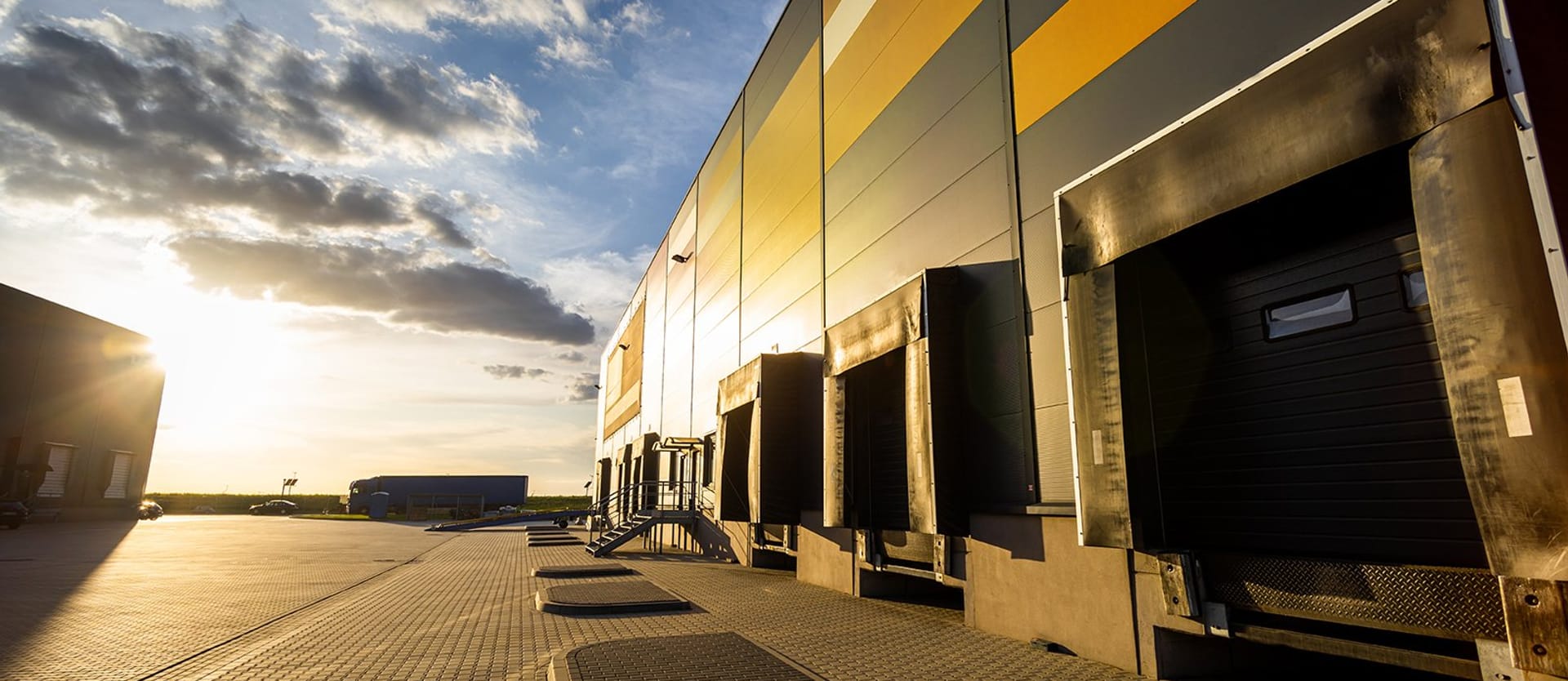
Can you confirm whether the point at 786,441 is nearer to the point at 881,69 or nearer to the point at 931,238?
the point at 931,238

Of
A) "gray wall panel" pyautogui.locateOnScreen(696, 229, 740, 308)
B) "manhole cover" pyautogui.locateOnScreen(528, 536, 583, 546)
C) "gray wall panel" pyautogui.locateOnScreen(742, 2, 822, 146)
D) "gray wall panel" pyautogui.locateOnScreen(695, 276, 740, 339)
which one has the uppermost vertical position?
"gray wall panel" pyautogui.locateOnScreen(742, 2, 822, 146)

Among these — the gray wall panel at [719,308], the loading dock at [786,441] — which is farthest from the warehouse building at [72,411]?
the loading dock at [786,441]

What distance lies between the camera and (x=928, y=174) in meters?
9.49

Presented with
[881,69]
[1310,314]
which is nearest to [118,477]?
[881,69]

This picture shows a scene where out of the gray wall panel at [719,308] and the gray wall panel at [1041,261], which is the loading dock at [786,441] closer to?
the gray wall panel at [719,308]

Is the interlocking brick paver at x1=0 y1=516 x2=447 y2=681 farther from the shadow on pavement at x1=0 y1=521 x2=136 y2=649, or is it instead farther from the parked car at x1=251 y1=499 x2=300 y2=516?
the parked car at x1=251 y1=499 x2=300 y2=516

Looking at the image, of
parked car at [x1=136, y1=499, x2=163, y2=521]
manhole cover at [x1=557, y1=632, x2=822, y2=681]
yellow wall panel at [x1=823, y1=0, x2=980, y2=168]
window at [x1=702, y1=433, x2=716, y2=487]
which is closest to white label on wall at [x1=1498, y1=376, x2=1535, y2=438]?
manhole cover at [x1=557, y1=632, x2=822, y2=681]

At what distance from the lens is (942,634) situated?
7457 millimetres

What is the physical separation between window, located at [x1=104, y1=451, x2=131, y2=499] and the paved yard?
29874 mm

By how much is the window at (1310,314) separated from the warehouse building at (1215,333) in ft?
0.08

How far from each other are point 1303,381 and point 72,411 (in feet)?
160

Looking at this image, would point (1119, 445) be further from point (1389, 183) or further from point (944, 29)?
point (944, 29)

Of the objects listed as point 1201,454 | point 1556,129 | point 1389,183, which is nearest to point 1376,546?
point 1201,454

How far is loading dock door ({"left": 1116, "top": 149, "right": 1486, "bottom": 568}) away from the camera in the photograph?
4.45 meters
